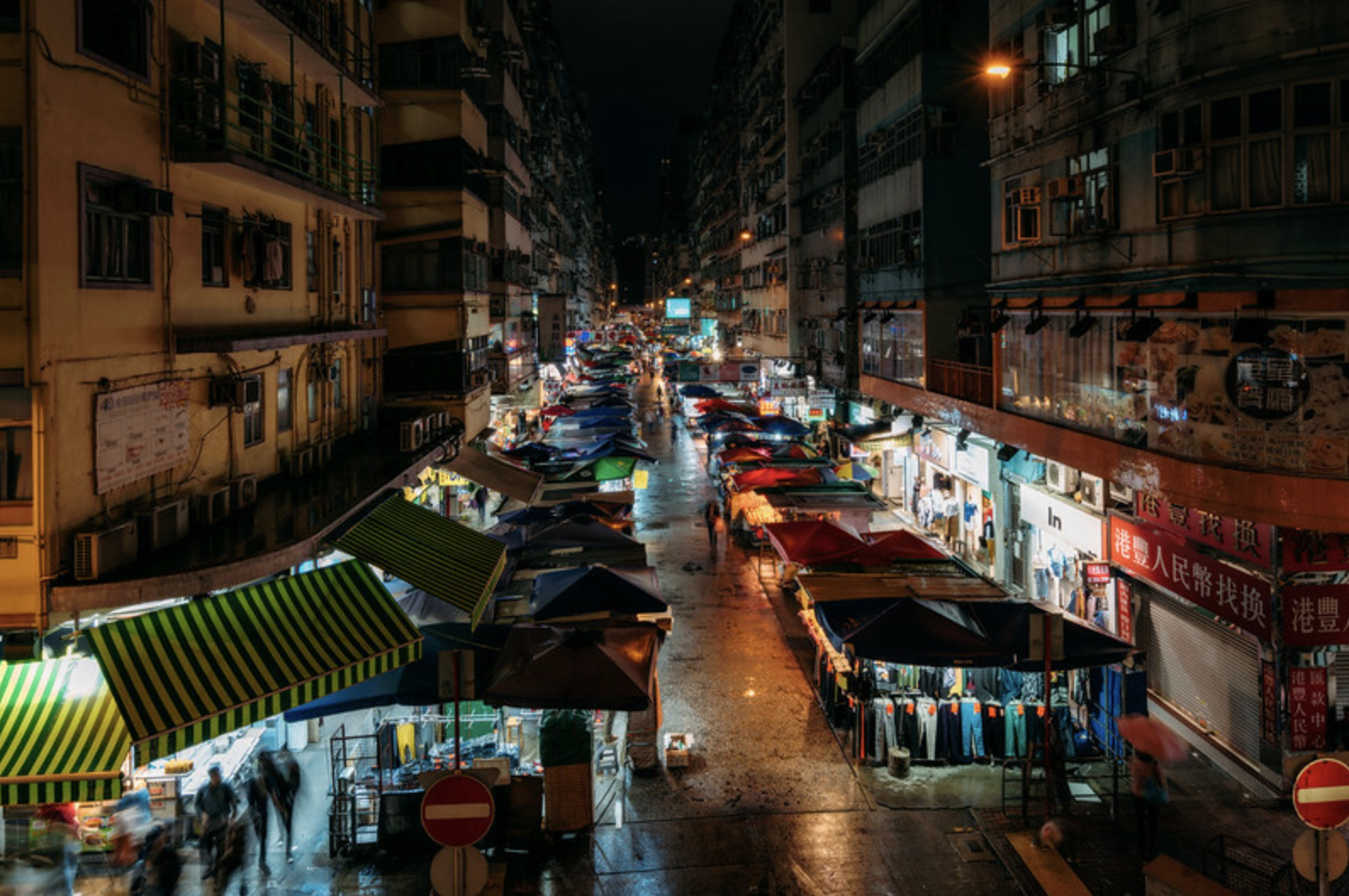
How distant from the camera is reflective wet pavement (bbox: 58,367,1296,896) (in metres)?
11.7

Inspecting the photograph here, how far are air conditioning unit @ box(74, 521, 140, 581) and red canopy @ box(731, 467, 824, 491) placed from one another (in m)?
18.5

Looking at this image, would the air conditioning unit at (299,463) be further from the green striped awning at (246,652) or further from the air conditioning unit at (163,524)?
the air conditioning unit at (163,524)

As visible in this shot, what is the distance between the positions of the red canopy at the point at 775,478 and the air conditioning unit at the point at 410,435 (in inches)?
406

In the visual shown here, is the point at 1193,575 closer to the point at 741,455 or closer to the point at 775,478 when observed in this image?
the point at 775,478

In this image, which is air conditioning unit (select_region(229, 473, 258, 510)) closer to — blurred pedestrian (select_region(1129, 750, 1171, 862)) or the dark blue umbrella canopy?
the dark blue umbrella canopy

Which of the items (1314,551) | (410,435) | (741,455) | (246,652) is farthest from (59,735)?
(741,455)

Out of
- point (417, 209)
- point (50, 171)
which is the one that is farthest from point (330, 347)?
point (50, 171)

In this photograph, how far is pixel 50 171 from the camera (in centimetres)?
1005

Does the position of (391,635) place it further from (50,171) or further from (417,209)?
(417,209)

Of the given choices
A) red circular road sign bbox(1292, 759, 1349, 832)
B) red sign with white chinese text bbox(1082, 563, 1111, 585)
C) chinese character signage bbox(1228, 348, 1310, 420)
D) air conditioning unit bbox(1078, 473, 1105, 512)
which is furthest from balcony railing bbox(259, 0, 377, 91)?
red sign with white chinese text bbox(1082, 563, 1111, 585)

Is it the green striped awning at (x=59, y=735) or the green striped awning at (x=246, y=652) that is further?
the green striped awning at (x=246, y=652)

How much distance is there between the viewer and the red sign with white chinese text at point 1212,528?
45.3 feet

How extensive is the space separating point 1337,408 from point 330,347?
17935 mm

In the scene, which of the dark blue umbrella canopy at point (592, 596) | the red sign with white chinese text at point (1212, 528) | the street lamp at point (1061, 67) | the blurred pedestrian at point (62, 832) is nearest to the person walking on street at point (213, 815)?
the blurred pedestrian at point (62, 832)
